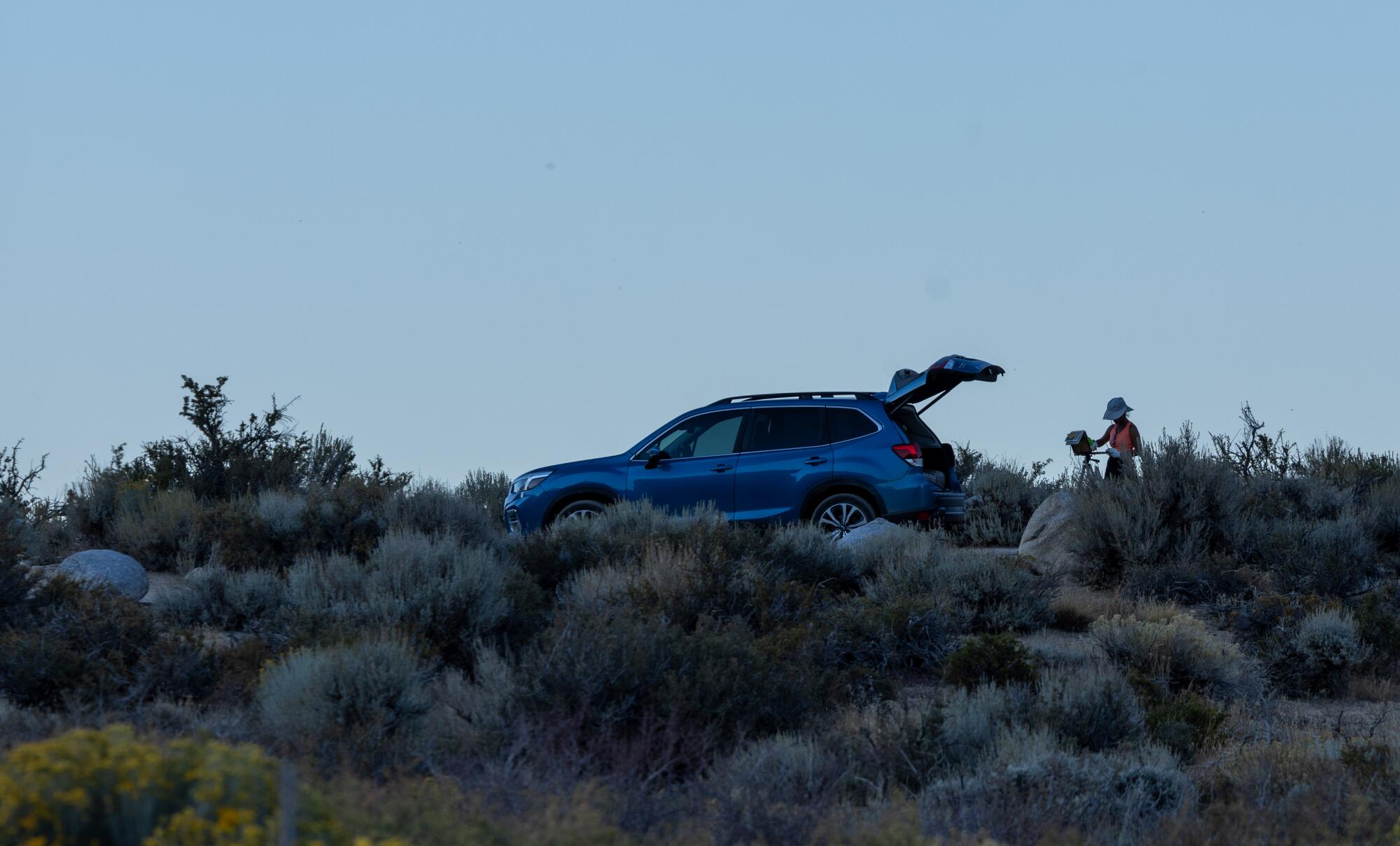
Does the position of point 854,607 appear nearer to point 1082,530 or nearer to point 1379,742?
point 1379,742

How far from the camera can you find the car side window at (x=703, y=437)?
51.8 feet

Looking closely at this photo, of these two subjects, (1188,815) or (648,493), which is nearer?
(1188,815)

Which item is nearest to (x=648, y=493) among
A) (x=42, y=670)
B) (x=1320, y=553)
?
(x=1320, y=553)

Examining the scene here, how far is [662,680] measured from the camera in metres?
6.91

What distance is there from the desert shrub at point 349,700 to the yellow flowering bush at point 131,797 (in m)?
2.24

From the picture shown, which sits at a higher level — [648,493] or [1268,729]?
[648,493]

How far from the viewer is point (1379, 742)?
7.72 m

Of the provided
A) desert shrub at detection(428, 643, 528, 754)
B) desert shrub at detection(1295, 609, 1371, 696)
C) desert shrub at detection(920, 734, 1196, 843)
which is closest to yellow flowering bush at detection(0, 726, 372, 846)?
desert shrub at detection(920, 734, 1196, 843)

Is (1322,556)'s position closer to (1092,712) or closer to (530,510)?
(1092,712)

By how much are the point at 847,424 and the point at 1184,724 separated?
26.9ft

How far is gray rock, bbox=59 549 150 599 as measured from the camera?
12070mm

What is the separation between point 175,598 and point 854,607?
5.36 m

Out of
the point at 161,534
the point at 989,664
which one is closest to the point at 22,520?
the point at 161,534

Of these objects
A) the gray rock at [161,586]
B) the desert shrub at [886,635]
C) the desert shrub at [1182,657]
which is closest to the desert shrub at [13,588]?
the gray rock at [161,586]
